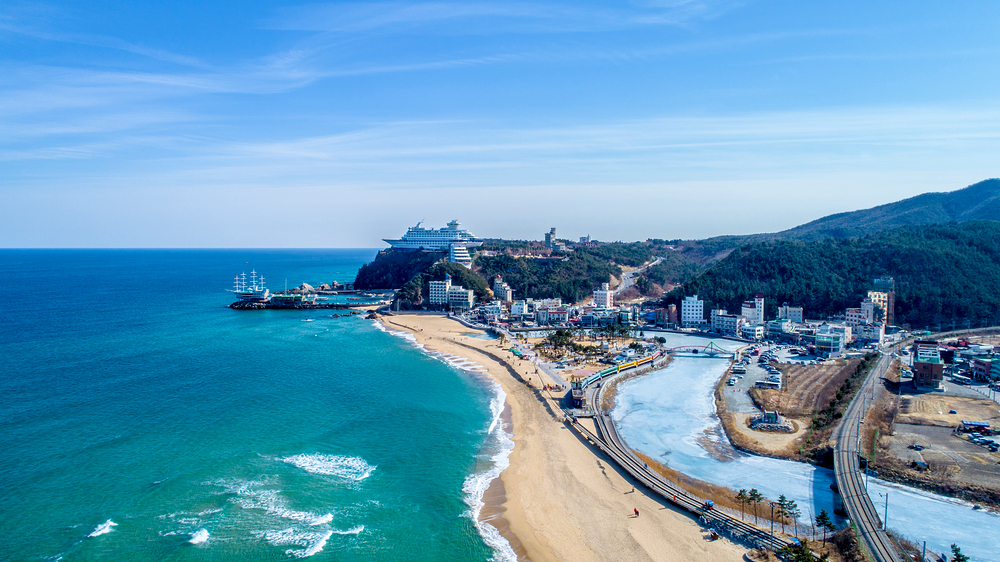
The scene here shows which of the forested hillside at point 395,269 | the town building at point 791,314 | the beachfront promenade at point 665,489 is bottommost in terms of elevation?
the beachfront promenade at point 665,489

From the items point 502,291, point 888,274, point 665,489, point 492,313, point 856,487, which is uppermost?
point 888,274

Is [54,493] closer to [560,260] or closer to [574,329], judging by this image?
[574,329]

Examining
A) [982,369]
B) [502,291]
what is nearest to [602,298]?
[502,291]

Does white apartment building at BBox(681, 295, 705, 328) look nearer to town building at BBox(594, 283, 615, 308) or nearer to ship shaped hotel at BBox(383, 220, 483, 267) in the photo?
town building at BBox(594, 283, 615, 308)

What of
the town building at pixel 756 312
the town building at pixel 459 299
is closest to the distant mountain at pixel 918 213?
the town building at pixel 756 312

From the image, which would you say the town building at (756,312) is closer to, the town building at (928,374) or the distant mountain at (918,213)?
the town building at (928,374)

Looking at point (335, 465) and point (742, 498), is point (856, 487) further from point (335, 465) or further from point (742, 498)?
point (335, 465)

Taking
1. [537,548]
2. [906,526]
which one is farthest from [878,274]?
[537,548]
